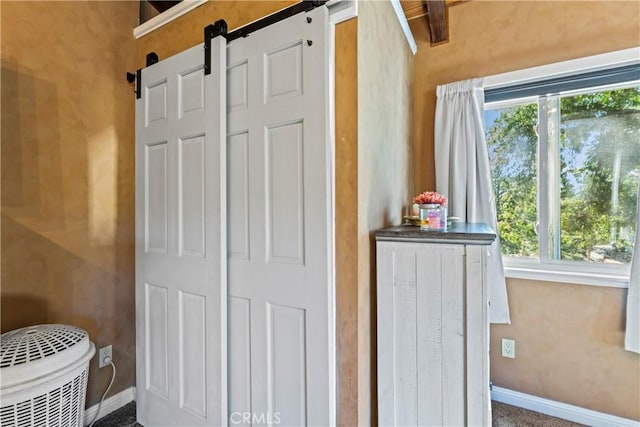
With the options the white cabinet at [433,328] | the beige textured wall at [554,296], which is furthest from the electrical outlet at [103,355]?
the beige textured wall at [554,296]

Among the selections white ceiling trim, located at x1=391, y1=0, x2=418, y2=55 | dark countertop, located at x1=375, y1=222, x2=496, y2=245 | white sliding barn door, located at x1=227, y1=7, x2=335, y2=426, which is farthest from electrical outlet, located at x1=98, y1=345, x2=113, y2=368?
white ceiling trim, located at x1=391, y1=0, x2=418, y2=55

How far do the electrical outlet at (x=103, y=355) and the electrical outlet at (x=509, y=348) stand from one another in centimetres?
260

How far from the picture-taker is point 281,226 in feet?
4.61

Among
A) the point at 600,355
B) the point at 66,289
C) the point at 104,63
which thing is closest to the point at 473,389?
the point at 600,355

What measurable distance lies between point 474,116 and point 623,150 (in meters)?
0.87

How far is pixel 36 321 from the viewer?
1.62 meters

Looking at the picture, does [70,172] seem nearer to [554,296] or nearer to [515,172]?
[515,172]

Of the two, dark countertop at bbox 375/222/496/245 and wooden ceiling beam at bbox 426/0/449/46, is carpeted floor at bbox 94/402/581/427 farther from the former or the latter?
wooden ceiling beam at bbox 426/0/449/46

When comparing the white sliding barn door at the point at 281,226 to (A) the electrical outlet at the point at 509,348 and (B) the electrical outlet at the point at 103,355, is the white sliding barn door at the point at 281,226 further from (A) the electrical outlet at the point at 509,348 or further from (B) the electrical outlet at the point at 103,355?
(A) the electrical outlet at the point at 509,348

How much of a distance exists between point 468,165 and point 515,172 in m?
0.36

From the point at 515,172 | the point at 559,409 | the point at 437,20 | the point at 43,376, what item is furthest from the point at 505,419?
the point at 437,20

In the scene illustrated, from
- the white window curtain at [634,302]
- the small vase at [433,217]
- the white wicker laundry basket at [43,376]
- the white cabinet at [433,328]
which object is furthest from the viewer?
the white window curtain at [634,302]

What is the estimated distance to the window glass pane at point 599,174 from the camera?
185cm

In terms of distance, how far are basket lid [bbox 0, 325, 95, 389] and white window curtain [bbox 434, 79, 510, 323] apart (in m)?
2.23
